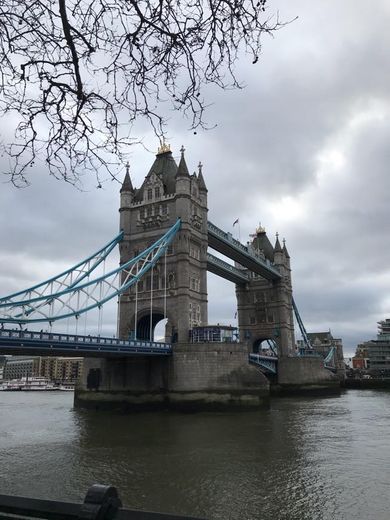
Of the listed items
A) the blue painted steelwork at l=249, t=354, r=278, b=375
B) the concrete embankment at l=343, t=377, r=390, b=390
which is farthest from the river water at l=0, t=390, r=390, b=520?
the concrete embankment at l=343, t=377, r=390, b=390

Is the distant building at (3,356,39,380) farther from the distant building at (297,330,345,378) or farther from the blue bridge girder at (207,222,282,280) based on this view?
the blue bridge girder at (207,222,282,280)

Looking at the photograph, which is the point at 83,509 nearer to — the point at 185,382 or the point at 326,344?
the point at 185,382

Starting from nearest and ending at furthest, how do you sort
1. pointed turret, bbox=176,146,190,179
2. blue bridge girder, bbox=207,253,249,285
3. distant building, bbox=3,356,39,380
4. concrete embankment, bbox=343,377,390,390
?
pointed turret, bbox=176,146,190,179 < blue bridge girder, bbox=207,253,249,285 < concrete embankment, bbox=343,377,390,390 < distant building, bbox=3,356,39,380

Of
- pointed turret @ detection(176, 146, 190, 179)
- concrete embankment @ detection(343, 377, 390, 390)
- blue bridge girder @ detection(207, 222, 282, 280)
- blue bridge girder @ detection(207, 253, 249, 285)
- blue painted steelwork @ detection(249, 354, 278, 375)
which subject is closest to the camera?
pointed turret @ detection(176, 146, 190, 179)

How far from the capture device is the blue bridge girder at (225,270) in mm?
46844

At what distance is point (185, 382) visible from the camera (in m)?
30.1

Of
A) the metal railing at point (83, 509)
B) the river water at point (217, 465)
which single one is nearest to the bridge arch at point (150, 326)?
the river water at point (217, 465)

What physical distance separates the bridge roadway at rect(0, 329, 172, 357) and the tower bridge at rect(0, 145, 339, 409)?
59 mm

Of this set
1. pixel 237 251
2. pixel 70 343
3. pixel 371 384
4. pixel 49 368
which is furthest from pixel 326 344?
pixel 70 343

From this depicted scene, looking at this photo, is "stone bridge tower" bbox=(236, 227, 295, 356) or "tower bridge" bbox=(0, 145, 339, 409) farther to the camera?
"stone bridge tower" bbox=(236, 227, 295, 356)

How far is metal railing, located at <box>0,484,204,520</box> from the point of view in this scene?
7.48 ft

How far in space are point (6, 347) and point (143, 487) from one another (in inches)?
519

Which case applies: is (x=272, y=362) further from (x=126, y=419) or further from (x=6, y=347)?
(x=6, y=347)

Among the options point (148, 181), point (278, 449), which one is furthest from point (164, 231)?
point (278, 449)
